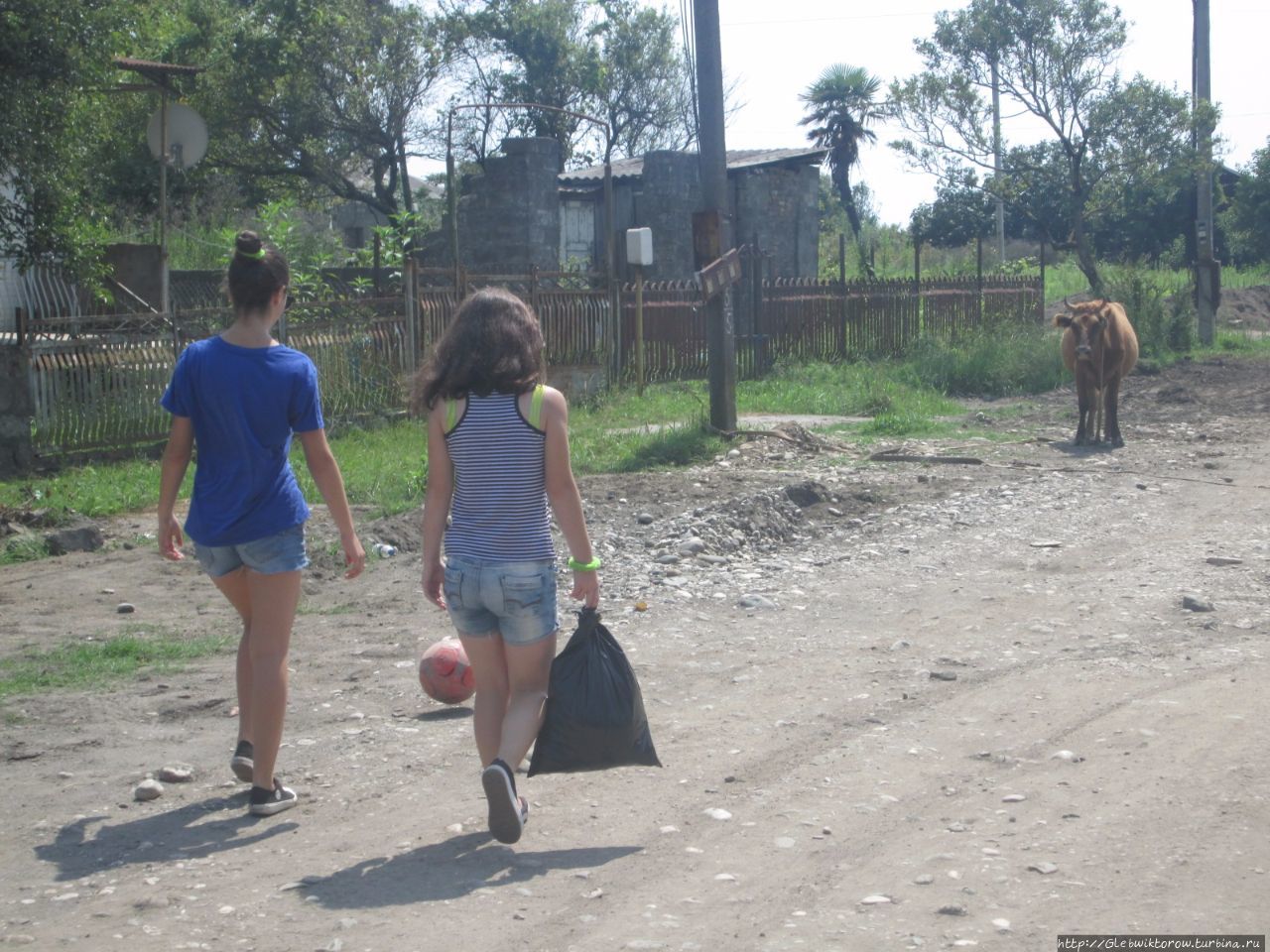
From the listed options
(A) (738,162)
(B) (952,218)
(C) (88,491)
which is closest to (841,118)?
(B) (952,218)

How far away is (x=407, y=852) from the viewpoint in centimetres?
420

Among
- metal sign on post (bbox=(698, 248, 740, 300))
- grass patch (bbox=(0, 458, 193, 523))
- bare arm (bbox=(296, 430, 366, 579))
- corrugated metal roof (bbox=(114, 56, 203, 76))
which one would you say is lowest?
grass patch (bbox=(0, 458, 193, 523))

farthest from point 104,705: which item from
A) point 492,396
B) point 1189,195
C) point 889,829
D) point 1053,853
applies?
point 1189,195

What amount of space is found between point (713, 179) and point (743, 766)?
899 cm

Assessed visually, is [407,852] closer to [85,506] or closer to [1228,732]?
[1228,732]

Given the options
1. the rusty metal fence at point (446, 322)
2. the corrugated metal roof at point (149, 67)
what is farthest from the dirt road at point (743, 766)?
the corrugated metal roof at point (149, 67)

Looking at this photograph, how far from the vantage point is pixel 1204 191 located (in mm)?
25172

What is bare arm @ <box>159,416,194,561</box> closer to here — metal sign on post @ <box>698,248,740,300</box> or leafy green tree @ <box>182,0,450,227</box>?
metal sign on post @ <box>698,248,740,300</box>

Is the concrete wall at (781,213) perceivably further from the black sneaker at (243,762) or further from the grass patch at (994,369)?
the black sneaker at (243,762)

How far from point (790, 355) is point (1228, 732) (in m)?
16.6

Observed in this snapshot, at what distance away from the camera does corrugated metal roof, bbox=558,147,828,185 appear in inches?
1096

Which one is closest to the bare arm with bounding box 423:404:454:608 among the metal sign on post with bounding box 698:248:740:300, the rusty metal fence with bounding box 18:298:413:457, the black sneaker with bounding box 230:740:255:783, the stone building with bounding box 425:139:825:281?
the black sneaker with bounding box 230:740:255:783

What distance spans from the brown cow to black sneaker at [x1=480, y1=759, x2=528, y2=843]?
10.9 m

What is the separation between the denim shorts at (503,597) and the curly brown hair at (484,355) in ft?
1.78
